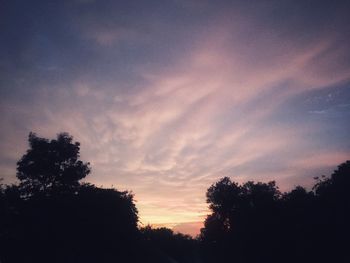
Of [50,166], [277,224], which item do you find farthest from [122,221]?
[277,224]

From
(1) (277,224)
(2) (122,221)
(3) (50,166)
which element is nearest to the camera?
(2) (122,221)

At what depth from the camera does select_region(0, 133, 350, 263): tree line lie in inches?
1405

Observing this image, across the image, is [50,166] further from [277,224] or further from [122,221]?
[277,224]

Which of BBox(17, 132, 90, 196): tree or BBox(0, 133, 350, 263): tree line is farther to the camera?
BBox(17, 132, 90, 196): tree

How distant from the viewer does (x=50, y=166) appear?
168ft

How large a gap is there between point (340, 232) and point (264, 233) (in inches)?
875

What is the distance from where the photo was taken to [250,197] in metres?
96.1

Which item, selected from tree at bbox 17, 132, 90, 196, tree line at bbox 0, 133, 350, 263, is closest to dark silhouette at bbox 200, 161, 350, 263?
tree line at bbox 0, 133, 350, 263

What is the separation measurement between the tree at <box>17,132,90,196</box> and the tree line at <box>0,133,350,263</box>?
0.15 meters

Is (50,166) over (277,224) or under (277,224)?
over

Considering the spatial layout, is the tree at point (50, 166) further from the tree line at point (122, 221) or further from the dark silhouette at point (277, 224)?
the dark silhouette at point (277, 224)

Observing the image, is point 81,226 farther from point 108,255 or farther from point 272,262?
point 272,262

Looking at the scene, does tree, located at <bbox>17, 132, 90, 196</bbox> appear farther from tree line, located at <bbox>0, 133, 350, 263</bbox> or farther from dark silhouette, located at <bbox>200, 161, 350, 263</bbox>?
dark silhouette, located at <bbox>200, 161, 350, 263</bbox>

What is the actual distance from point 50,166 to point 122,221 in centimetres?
1960
